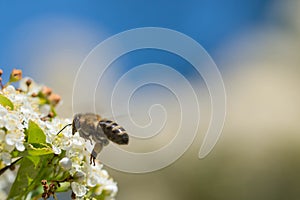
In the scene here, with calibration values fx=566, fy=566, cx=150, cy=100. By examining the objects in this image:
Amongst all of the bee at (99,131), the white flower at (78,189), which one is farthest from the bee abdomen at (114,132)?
the white flower at (78,189)

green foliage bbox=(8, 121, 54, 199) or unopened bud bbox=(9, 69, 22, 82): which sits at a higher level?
unopened bud bbox=(9, 69, 22, 82)

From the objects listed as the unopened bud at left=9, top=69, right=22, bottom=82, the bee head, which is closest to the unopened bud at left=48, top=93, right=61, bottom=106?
the unopened bud at left=9, top=69, right=22, bottom=82

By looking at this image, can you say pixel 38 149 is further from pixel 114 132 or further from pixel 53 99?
pixel 53 99

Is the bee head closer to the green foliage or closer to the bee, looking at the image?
→ the bee

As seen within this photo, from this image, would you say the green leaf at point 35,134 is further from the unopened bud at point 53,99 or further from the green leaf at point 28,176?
the unopened bud at point 53,99

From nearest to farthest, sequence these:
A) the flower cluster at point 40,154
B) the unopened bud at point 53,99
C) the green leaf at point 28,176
→ the flower cluster at point 40,154
the green leaf at point 28,176
the unopened bud at point 53,99

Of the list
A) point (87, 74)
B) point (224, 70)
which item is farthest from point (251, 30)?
point (87, 74)

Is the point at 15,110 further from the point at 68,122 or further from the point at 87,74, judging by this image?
the point at 87,74
